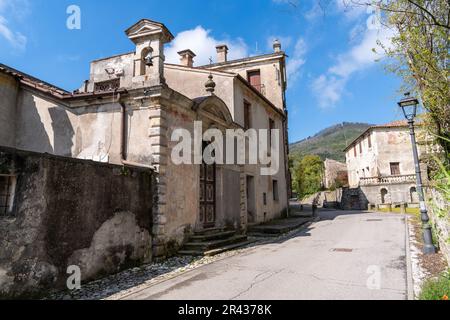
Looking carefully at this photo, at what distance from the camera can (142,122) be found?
8648mm

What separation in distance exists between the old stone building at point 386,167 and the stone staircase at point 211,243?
70.9 ft

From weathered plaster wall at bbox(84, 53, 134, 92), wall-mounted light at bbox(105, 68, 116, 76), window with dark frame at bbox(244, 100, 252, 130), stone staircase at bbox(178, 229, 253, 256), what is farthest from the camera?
wall-mounted light at bbox(105, 68, 116, 76)

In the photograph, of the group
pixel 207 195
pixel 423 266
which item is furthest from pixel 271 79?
pixel 423 266

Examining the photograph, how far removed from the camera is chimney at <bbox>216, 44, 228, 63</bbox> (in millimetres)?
21766

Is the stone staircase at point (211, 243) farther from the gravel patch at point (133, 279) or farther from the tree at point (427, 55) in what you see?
the tree at point (427, 55)

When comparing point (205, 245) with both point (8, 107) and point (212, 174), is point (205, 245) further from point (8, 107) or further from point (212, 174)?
point (8, 107)

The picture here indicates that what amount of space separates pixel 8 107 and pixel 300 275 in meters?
10.5

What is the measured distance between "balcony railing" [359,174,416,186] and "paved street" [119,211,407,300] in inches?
835

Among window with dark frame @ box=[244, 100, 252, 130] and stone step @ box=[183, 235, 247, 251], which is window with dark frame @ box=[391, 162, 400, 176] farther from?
stone step @ box=[183, 235, 247, 251]

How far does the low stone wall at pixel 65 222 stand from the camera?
478cm

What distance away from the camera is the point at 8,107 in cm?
1009

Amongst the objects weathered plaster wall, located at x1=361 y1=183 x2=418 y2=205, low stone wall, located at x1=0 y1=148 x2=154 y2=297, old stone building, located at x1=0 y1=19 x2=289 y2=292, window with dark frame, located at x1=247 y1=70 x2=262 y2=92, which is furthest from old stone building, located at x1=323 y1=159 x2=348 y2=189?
low stone wall, located at x1=0 y1=148 x2=154 y2=297
